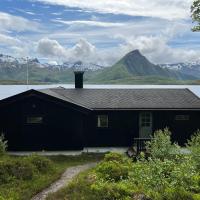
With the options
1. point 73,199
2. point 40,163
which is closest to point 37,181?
point 40,163

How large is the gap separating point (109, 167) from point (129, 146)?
14309 mm

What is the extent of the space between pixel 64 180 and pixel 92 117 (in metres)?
12.2

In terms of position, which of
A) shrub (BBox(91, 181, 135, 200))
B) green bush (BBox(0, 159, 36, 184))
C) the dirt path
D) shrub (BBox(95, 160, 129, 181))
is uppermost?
shrub (BBox(91, 181, 135, 200))

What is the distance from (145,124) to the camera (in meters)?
32.3

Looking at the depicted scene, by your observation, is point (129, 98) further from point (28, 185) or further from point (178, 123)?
point (28, 185)

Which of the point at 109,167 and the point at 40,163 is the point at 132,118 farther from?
the point at 109,167

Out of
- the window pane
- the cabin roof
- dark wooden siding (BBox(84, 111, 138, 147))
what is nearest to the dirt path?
the window pane

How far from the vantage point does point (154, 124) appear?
106 feet

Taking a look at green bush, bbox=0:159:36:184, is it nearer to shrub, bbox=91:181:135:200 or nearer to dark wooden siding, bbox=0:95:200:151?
shrub, bbox=91:181:135:200

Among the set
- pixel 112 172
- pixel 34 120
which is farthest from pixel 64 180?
pixel 34 120

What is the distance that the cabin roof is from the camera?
31984 mm

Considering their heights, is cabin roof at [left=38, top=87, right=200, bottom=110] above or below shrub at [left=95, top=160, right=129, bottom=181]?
above

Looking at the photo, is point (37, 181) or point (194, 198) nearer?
point (194, 198)

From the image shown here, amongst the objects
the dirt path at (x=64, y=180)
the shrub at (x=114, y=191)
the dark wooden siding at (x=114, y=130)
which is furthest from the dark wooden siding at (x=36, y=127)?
the shrub at (x=114, y=191)
